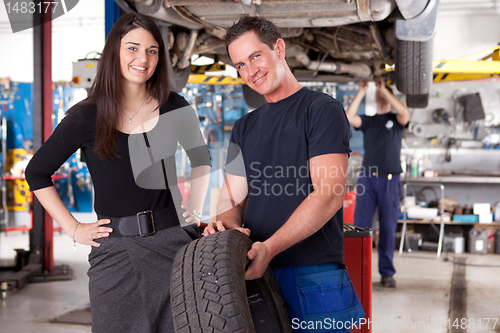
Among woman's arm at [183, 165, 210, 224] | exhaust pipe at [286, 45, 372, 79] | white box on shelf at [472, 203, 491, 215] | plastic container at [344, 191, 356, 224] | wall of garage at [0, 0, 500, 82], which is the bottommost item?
white box on shelf at [472, 203, 491, 215]

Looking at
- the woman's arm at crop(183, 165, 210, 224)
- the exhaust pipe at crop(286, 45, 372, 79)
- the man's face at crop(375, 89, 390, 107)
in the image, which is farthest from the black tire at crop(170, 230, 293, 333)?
the man's face at crop(375, 89, 390, 107)

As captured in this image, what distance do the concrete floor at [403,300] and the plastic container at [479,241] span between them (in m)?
0.36

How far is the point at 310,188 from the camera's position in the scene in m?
1.19

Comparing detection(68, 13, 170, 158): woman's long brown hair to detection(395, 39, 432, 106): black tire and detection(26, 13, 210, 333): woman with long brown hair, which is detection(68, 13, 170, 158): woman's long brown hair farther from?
detection(395, 39, 432, 106): black tire

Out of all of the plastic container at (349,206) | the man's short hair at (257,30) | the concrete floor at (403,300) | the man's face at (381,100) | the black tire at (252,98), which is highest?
the black tire at (252,98)

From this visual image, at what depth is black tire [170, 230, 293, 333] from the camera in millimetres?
1004

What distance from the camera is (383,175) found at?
13.0 ft

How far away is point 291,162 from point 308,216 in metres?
0.17

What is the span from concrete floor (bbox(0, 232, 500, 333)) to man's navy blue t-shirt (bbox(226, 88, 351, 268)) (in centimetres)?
194

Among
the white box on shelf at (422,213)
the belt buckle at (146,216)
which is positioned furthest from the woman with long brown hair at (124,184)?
the white box on shelf at (422,213)

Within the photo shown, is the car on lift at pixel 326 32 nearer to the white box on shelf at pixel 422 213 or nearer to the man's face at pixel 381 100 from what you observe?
the man's face at pixel 381 100

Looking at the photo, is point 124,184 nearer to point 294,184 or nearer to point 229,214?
point 229,214

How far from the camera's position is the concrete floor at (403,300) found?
292 cm

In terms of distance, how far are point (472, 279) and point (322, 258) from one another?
361 centimetres
